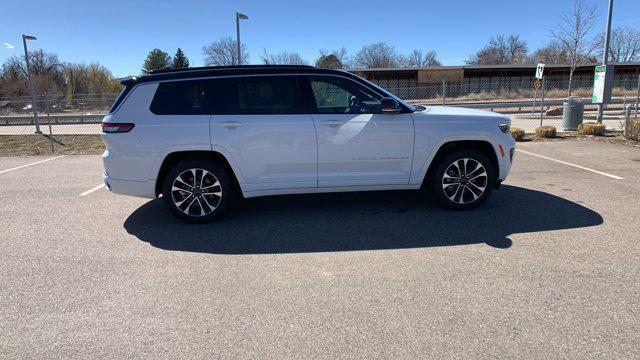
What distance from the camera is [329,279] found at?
3.78m

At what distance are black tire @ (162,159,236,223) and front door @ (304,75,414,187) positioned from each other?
120 cm

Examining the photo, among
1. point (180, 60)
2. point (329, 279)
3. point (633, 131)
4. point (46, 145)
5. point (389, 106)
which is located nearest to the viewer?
point (329, 279)

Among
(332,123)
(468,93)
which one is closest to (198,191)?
(332,123)

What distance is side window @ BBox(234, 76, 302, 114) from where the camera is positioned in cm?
517

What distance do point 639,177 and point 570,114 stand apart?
23.5 feet

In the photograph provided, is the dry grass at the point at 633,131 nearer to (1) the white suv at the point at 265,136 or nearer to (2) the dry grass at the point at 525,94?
(1) the white suv at the point at 265,136

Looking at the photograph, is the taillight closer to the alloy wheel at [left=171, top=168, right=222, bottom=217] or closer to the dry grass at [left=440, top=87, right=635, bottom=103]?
the alloy wheel at [left=171, top=168, right=222, bottom=217]

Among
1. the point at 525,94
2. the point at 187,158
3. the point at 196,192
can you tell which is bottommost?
the point at 196,192

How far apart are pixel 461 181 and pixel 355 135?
A: 1523 mm

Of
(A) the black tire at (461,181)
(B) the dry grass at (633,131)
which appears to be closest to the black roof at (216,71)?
(A) the black tire at (461,181)

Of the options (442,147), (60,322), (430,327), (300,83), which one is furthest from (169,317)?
(442,147)

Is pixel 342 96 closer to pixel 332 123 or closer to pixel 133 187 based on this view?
pixel 332 123

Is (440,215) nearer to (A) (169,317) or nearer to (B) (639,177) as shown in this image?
(A) (169,317)

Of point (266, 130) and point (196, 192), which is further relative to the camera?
point (196, 192)
